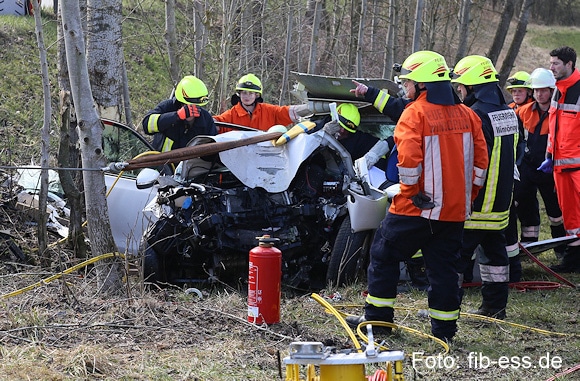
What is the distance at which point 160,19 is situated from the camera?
22.6 metres

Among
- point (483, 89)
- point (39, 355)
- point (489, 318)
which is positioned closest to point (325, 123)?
point (483, 89)

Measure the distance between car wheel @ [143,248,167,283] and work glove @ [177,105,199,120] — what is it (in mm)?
1550

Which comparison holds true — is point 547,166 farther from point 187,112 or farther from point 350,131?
point 187,112

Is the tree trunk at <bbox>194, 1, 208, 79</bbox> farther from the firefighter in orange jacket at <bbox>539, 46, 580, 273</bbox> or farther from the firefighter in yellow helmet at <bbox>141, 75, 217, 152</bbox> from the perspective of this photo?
the firefighter in orange jacket at <bbox>539, 46, 580, 273</bbox>

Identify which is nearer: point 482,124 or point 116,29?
point 482,124

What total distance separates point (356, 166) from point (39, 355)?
3573mm

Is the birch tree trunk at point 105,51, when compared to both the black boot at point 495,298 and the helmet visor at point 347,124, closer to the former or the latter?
the helmet visor at point 347,124

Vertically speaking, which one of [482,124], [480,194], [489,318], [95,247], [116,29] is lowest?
[489,318]

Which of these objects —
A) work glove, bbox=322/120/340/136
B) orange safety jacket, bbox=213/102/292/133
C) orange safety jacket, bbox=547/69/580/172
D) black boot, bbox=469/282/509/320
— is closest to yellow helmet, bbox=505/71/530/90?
orange safety jacket, bbox=547/69/580/172

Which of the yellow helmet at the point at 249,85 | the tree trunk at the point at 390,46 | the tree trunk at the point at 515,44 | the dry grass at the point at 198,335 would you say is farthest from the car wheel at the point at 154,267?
the tree trunk at the point at 515,44

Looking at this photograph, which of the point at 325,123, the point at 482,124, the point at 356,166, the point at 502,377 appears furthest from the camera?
the point at 325,123

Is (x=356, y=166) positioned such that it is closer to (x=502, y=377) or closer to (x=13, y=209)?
(x=502, y=377)

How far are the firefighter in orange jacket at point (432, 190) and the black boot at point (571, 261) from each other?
124 inches

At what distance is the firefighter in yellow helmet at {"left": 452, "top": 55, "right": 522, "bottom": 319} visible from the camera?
5594 mm
